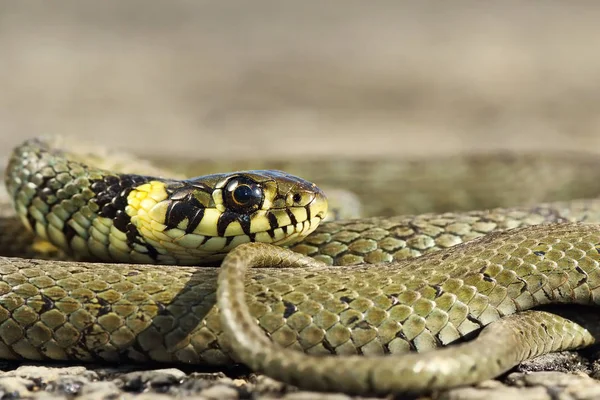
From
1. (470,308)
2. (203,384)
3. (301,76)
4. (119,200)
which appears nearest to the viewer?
(203,384)

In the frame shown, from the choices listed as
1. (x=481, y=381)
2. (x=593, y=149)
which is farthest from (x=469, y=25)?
(x=481, y=381)

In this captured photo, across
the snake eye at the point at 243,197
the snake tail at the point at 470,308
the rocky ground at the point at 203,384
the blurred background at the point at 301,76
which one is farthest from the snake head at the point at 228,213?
the blurred background at the point at 301,76

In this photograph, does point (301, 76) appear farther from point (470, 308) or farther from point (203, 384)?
point (203, 384)

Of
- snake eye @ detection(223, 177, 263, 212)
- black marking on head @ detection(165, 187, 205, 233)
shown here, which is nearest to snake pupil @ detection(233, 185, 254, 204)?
snake eye @ detection(223, 177, 263, 212)

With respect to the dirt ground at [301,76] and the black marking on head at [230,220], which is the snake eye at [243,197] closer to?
the black marking on head at [230,220]

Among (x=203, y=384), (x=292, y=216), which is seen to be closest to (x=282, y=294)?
(x=203, y=384)

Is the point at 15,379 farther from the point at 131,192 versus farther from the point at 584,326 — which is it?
the point at 584,326
